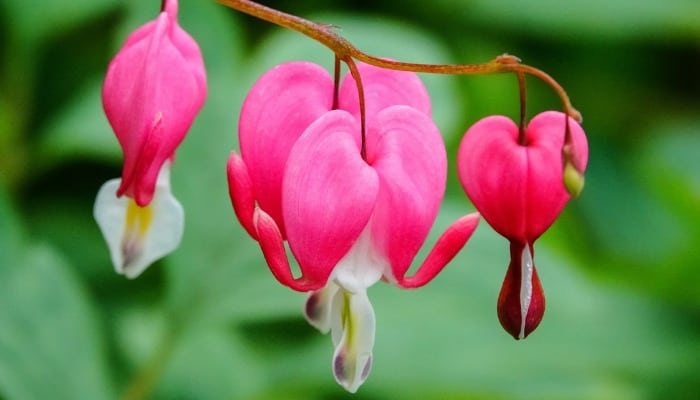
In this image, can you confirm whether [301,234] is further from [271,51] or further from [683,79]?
[683,79]

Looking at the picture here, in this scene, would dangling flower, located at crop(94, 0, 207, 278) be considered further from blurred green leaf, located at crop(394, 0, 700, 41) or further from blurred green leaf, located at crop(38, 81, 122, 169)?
blurred green leaf, located at crop(394, 0, 700, 41)

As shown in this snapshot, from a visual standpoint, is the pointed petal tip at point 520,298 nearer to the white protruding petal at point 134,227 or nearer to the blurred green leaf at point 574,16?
the white protruding petal at point 134,227

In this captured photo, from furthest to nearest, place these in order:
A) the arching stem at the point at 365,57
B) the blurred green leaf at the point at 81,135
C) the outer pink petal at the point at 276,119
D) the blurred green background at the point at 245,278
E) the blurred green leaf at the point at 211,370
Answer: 1. the blurred green leaf at the point at 81,135
2. the blurred green leaf at the point at 211,370
3. the blurred green background at the point at 245,278
4. the outer pink petal at the point at 276,119
5. the arching stem at the point at 365,57

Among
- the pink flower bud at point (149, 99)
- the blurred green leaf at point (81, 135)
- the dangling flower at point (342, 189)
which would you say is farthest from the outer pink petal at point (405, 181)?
the blurred green leaf at point (81, 135)

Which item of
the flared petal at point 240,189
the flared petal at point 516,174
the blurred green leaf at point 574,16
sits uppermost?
the flared petal at point 516,174

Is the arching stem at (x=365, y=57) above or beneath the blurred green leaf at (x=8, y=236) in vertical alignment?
above

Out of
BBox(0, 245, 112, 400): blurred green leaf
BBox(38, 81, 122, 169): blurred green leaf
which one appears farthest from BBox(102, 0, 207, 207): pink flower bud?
BBox(38, 81, 122, 169): blurred green leaf

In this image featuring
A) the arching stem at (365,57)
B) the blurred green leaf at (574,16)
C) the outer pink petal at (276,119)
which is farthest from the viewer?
the blurred green leaf at (574,16)

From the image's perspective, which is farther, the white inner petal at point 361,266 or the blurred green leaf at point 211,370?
the blurred green leaf at point 211,370
